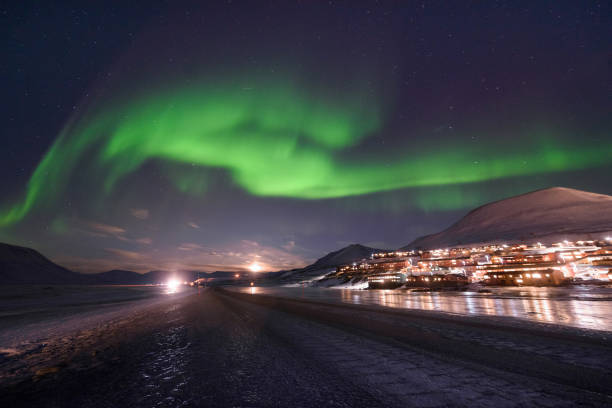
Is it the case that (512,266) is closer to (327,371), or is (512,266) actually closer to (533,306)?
(533,306)

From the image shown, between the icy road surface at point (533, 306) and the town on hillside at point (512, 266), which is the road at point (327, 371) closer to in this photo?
the icy road surface at point (533, 306)

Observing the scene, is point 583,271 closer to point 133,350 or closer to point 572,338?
point 572,338

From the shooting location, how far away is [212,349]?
26.8ft

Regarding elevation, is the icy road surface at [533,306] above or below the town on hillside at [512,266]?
below

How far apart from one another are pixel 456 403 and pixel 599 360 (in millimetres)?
4958

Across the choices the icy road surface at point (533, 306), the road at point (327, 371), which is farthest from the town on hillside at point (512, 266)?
the road at point (327, 371)

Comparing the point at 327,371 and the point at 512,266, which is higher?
the point at 512,266

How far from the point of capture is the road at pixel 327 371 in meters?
4.06

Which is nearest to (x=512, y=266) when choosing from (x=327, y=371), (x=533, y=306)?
(x=533, y=306)

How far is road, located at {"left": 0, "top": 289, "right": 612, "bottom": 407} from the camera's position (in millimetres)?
4062

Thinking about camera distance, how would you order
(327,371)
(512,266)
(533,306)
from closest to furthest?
(327,371), (533,306), (512,266)

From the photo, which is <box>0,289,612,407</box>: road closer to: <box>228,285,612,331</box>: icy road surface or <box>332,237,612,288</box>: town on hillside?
<box>228,285,612,331</box>: icy road surface

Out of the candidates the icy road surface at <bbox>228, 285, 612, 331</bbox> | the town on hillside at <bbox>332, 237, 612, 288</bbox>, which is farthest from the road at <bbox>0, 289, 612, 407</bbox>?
the town on hillside at <bbox>332, 237, 612, 288</bbox>

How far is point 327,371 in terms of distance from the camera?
5.51 metres
